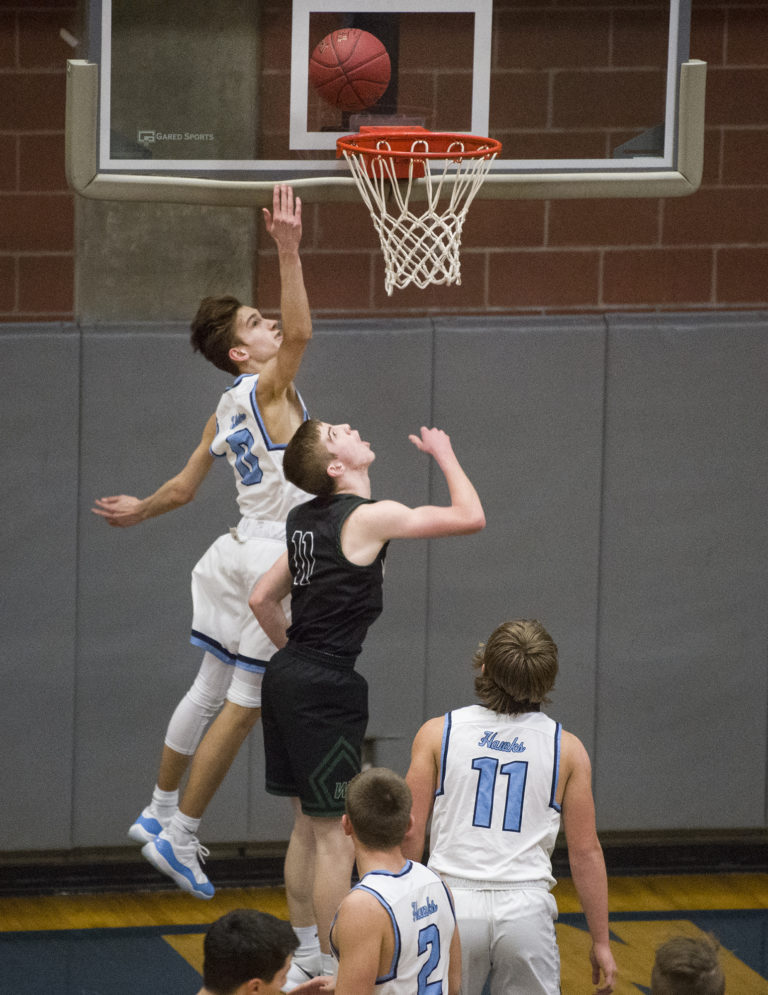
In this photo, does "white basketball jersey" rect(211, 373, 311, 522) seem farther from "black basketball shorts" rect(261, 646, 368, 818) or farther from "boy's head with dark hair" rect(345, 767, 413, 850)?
"boy's head with dark hair" rect(345, 767, 413, 850)

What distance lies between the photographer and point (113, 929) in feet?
18.6

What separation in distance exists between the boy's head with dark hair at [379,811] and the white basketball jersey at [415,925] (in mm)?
74

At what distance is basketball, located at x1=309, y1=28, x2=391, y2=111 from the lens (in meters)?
4.64

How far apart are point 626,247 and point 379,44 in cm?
208

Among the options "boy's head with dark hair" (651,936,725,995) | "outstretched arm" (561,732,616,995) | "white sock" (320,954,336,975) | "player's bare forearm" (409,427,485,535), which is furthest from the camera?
"white sock" (320,954,336,975)

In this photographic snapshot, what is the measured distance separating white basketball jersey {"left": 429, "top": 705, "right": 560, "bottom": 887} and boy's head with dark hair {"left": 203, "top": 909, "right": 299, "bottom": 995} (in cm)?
62

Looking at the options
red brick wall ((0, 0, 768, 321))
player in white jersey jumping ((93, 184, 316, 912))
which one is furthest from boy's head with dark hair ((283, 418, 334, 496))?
red brick wall ((0, 0, 768, 321))

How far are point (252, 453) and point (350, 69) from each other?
52.5 inches

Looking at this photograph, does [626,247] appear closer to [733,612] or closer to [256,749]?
[733,612]

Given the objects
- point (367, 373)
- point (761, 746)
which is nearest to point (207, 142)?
point (367, 373)

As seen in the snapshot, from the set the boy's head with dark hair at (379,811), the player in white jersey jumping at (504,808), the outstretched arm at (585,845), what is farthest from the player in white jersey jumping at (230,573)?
the boy's head with dark hair at (379,811)

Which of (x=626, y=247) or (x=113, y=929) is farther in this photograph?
(x=626, y=247)

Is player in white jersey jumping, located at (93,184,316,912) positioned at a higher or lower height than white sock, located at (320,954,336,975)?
higher

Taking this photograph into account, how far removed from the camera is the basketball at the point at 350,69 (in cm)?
464
